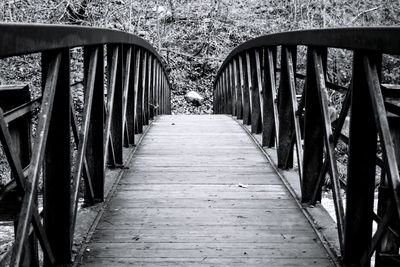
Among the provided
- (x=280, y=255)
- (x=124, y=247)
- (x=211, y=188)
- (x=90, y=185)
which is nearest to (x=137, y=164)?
(x=211, y=188)

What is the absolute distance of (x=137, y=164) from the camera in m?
5.00

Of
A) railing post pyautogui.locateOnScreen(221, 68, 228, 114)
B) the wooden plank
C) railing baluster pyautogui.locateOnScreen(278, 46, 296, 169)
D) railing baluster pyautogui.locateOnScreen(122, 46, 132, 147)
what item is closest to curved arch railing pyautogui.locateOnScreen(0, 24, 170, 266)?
the wooden plank

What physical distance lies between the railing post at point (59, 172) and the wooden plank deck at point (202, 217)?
203 mm

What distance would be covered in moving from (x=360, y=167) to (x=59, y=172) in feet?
4.50

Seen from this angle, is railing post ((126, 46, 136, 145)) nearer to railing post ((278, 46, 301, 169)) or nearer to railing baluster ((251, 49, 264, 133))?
railing baluster ((251, 49, 264, 133))

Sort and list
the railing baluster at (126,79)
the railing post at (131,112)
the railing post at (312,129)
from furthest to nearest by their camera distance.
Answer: the railing post at (131,112)
the railing baluster at (126,79)
the railing post at (312,129)

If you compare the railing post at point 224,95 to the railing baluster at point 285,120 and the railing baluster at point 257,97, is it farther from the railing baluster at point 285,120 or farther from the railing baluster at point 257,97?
the railing baluster at point 285,120

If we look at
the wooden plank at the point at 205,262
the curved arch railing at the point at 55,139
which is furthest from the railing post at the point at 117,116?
the wooden plank at the point at 205,262

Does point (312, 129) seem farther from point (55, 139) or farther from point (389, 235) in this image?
point (55, 139)

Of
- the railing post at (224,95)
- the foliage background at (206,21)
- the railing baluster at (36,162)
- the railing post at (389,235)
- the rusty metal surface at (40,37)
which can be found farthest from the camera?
the foliage background at (206,21)

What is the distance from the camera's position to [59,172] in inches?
103

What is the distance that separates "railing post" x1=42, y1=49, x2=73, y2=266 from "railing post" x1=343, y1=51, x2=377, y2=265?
1288mm

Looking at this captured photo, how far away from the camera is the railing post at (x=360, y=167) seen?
2.56 metres

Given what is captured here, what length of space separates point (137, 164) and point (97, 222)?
1575 mm
